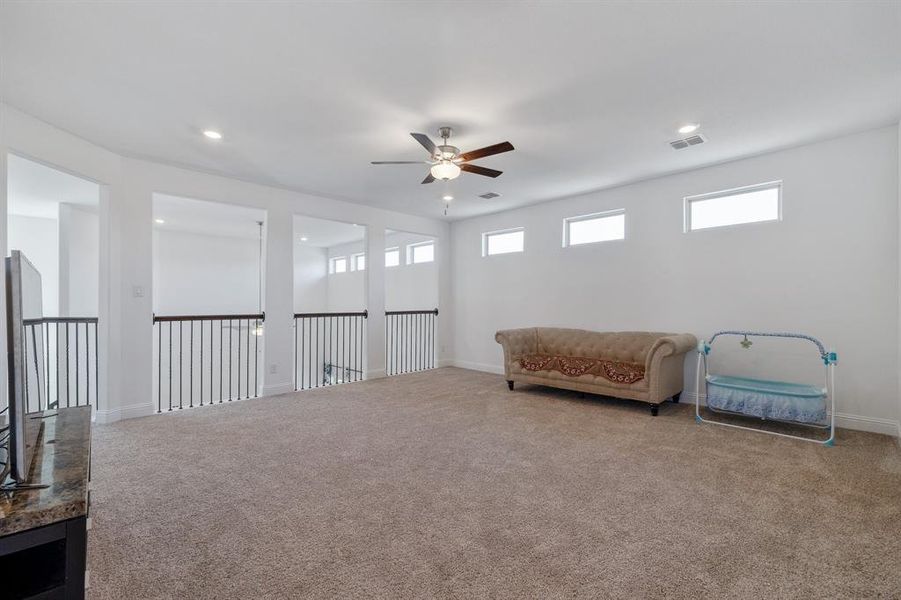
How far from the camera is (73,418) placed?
1779mm

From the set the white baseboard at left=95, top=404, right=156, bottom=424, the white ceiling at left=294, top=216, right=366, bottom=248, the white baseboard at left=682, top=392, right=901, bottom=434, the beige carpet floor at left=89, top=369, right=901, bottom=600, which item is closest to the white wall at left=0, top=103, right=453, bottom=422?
the white baseboard at left=95, top=404, right=156, bottom=424

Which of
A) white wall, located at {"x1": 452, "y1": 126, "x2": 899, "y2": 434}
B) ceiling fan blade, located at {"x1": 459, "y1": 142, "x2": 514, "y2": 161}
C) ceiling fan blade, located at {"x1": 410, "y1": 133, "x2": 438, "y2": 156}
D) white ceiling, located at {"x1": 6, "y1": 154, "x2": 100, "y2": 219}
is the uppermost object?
white ceiling, located at {"x1": 6, "y1": 154, "x2": 100, "y2": 219}

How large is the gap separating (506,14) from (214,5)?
1.54 m

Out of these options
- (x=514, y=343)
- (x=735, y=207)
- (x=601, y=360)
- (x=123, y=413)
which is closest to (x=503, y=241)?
(x=514, y=343)

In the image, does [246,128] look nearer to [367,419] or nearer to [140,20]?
[140,20]

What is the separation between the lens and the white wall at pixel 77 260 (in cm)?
585

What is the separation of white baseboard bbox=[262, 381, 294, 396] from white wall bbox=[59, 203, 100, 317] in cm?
295

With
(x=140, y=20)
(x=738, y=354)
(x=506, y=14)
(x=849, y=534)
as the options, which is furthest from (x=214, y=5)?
(x=738, y=354)

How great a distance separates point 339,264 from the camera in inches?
428

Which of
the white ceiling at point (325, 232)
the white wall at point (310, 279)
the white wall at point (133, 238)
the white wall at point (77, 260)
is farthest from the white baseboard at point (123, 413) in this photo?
the white wall at point (310, 279)

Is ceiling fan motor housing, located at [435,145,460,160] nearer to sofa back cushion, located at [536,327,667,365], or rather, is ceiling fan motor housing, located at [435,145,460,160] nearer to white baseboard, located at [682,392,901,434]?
sofa back cushion, located at [536,327,667,365]

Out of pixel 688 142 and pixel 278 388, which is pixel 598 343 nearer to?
pixel 688 142

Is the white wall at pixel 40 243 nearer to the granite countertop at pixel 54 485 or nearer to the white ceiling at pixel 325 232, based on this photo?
the white ceiling at pixel 325 232

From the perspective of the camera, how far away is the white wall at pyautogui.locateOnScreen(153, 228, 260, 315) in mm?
8359
